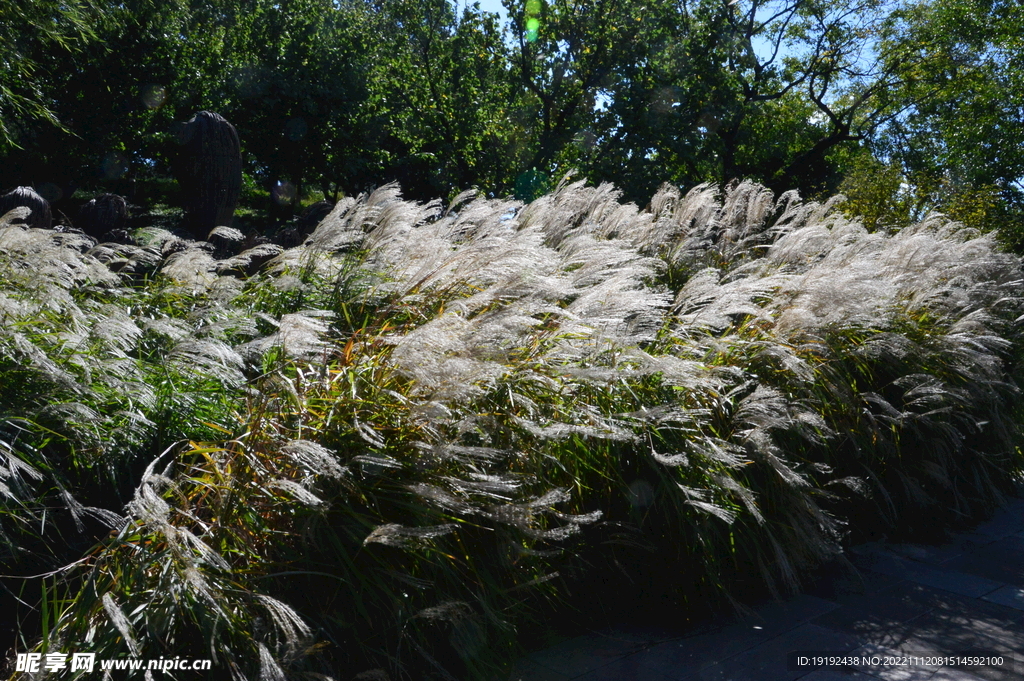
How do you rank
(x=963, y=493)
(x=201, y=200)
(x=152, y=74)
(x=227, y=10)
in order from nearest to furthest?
1. (x=963, y=493)
2. (x=201, y=200)
3. (x=152, y=74)
4. (x=227, y=10)

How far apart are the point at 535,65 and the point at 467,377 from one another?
15138 mm

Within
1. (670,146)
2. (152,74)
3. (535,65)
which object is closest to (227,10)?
(152,74)

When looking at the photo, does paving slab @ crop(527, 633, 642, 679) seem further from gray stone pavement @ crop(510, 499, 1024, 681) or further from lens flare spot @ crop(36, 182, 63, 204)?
lens flare spot @ crop(36, 182, 63, 204)

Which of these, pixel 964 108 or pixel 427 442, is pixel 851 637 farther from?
pixel 964 108

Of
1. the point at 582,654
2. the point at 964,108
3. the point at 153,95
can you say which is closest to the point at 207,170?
the point at 582,654

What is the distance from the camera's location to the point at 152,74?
16.0 meters

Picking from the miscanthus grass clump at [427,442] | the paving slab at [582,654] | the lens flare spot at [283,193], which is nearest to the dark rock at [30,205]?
the miscanthus grass clump at [427,442]

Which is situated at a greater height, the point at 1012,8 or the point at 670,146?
the point at 1012,8

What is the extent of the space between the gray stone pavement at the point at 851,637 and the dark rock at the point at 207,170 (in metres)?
5.83

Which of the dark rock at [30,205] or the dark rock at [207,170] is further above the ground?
the dark rock at [207,170]

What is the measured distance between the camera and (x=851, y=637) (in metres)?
3.35

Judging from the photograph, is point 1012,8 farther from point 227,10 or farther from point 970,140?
point 227,10

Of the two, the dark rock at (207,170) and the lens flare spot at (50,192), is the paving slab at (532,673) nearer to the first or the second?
the dark rock at (207,170)

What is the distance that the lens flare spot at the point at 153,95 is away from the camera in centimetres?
1611
